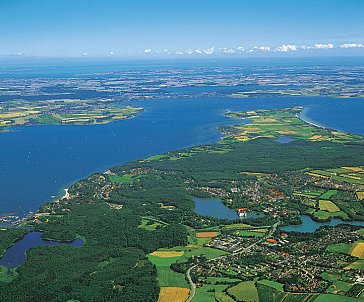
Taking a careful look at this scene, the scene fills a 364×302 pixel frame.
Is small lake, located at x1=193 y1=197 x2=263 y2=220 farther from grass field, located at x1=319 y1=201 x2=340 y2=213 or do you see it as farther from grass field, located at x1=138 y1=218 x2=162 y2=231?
grass field, located at x1=319 y1=201 x2=340 y2=213

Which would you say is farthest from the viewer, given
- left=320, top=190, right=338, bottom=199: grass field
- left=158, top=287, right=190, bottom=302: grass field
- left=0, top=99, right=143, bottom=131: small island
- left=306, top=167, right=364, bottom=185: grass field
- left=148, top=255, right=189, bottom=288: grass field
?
left=0, top=99, right=143, bottom=131: small island

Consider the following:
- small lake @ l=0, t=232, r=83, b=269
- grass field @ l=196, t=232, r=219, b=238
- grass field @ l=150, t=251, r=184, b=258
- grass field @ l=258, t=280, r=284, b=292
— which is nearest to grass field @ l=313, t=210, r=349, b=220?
grass field @ l=196, t=232, r=219, b=238

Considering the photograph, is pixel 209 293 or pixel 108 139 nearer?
pixel 209 293

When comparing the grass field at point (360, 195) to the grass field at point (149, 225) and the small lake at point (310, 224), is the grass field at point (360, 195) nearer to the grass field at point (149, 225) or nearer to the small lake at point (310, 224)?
the small lake at point (310, 224)

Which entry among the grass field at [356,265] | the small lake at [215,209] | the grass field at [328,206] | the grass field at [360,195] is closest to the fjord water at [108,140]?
the small lake at [215,209]

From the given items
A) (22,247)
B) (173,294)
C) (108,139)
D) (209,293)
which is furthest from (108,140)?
(209,293)

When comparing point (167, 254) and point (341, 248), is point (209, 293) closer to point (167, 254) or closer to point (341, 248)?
point (167, 254)
